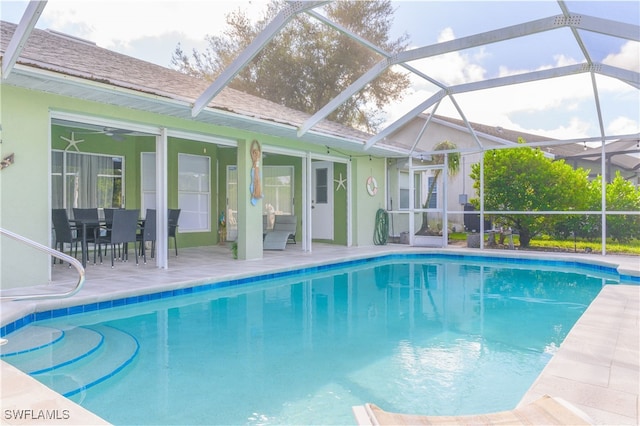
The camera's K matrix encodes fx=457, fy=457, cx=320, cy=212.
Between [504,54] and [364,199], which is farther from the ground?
[504,54]

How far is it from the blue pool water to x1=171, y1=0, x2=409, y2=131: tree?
13.9m

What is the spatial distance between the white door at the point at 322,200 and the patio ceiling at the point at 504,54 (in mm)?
2068

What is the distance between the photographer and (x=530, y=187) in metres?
12.2

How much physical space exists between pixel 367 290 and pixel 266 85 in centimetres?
1457

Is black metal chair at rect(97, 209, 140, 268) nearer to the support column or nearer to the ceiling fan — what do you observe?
the support column

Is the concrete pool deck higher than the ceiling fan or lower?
lower

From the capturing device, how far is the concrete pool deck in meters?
2.55

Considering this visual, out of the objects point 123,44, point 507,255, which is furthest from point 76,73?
point 123,44

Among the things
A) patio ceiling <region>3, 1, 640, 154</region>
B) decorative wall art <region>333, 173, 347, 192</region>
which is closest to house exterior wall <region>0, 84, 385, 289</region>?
patio ceiling <region>3, 1, 640, 154</region>

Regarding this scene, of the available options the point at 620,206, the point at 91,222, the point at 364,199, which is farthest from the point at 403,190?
the point at 91,222

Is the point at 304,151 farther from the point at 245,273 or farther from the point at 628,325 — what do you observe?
the point at 628,325

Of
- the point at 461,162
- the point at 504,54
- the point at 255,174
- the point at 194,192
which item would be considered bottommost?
the point at 194,192

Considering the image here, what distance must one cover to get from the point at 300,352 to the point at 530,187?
10.0 metres

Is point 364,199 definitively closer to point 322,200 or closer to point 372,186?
point 372,186
